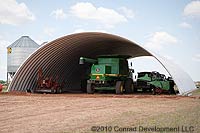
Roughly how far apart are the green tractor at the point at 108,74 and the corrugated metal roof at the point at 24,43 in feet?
42.4

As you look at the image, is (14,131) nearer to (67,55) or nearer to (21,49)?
(67,55)

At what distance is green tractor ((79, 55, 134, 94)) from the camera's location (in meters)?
21.3

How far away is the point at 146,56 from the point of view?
3550cm

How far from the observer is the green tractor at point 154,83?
22344 millimetres

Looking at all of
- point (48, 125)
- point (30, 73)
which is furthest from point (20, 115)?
point (30, 73)

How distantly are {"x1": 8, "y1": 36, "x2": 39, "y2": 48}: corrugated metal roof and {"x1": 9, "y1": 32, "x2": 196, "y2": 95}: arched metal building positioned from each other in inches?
244

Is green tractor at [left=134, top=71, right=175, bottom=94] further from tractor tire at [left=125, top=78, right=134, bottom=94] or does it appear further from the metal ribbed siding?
the metal ribbed siding

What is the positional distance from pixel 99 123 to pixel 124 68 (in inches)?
554

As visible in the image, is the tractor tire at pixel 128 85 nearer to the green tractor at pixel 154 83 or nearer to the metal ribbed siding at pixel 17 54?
the green tractor at pixel 154 83

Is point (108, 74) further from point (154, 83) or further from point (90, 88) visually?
point (154, 83)

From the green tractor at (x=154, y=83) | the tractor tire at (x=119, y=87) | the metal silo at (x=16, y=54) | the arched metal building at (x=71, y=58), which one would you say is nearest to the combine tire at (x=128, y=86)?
the green tractor at (x=154, y=83)

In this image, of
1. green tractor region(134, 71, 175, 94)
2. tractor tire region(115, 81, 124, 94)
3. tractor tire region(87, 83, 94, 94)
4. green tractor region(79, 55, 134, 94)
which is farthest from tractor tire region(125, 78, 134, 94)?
tractor tire region(87, 83, 94, 94)

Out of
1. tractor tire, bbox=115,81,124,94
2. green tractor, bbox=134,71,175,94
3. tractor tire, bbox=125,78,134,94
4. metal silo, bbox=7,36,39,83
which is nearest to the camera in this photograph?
tractor tire, bbox=115,81,124,94

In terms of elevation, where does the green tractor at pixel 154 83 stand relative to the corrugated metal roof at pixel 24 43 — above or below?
below
